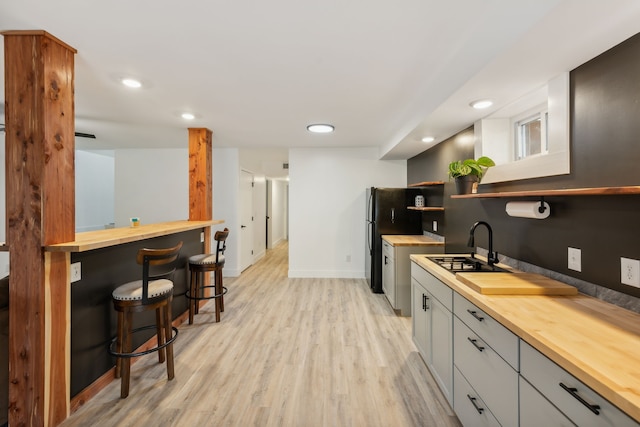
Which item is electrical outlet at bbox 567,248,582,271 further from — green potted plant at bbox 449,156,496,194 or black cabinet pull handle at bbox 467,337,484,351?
green potted plant at bbox 449,156,496,194

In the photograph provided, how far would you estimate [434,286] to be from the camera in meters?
2.12

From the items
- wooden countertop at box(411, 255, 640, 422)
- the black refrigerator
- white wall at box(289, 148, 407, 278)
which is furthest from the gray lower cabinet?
white wall at box(289, 148, 407, 278)

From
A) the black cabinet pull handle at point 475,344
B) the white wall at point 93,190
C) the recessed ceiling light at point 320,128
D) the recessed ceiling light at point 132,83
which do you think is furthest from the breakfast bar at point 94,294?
the white wall at point 93,190

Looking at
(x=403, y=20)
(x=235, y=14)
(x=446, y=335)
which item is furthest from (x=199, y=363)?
(x=403, y=20)

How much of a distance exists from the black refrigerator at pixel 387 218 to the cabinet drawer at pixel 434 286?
170 cm

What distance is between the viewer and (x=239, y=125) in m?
3.72

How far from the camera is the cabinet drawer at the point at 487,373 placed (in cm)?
123

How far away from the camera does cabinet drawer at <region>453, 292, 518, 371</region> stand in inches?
48.3

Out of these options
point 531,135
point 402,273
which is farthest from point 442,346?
point 531,135

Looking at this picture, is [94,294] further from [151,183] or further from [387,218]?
[151,183]

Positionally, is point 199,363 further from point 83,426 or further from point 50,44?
point 50,44

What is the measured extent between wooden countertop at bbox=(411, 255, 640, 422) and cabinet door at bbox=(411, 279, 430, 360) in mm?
740

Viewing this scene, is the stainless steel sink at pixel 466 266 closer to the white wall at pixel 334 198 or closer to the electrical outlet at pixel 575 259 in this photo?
the electrical outlet at pixel 575 259

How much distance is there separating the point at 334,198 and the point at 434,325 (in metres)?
3.28
